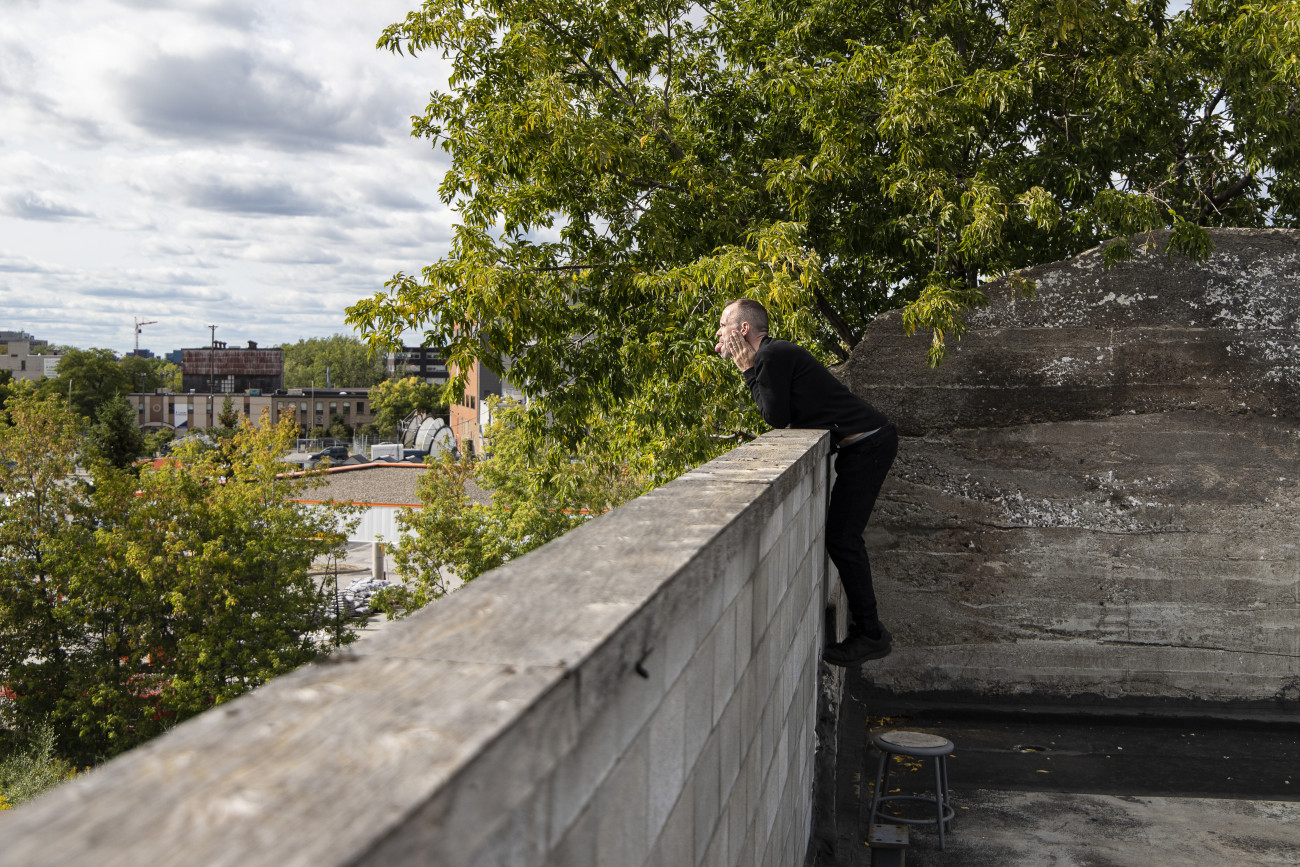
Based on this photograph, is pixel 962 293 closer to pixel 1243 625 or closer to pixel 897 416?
pixel 897 416

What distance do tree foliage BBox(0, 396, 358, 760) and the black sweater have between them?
3099cm

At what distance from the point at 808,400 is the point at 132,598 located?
34.0m

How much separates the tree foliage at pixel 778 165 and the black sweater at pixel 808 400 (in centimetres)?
282

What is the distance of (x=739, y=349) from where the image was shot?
5.43 m

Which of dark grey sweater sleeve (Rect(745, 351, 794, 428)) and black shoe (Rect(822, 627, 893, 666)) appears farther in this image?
black shoe (Rect(822, 627, 893, 666))

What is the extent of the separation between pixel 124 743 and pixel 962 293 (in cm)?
3400

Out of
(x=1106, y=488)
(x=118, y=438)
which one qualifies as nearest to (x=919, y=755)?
(x=1106, y=488)

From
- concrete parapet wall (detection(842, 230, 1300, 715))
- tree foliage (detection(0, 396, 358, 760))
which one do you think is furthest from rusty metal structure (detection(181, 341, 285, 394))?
concrete parapet wall (detection(842, 230, 1300, 715))

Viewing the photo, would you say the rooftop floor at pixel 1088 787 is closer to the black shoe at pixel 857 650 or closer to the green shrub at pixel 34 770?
the black shoe at pixel 857 650

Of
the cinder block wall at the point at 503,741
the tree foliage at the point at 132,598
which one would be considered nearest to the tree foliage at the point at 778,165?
the cinder block wall at the point at 503,741

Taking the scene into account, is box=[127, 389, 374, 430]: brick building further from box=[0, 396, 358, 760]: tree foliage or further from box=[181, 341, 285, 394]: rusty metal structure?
box=[0, 396, 358, 760]: tree foliage

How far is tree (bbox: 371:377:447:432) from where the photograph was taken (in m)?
126

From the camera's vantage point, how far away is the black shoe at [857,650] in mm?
5594

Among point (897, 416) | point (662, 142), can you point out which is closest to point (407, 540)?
point (662, 142)
